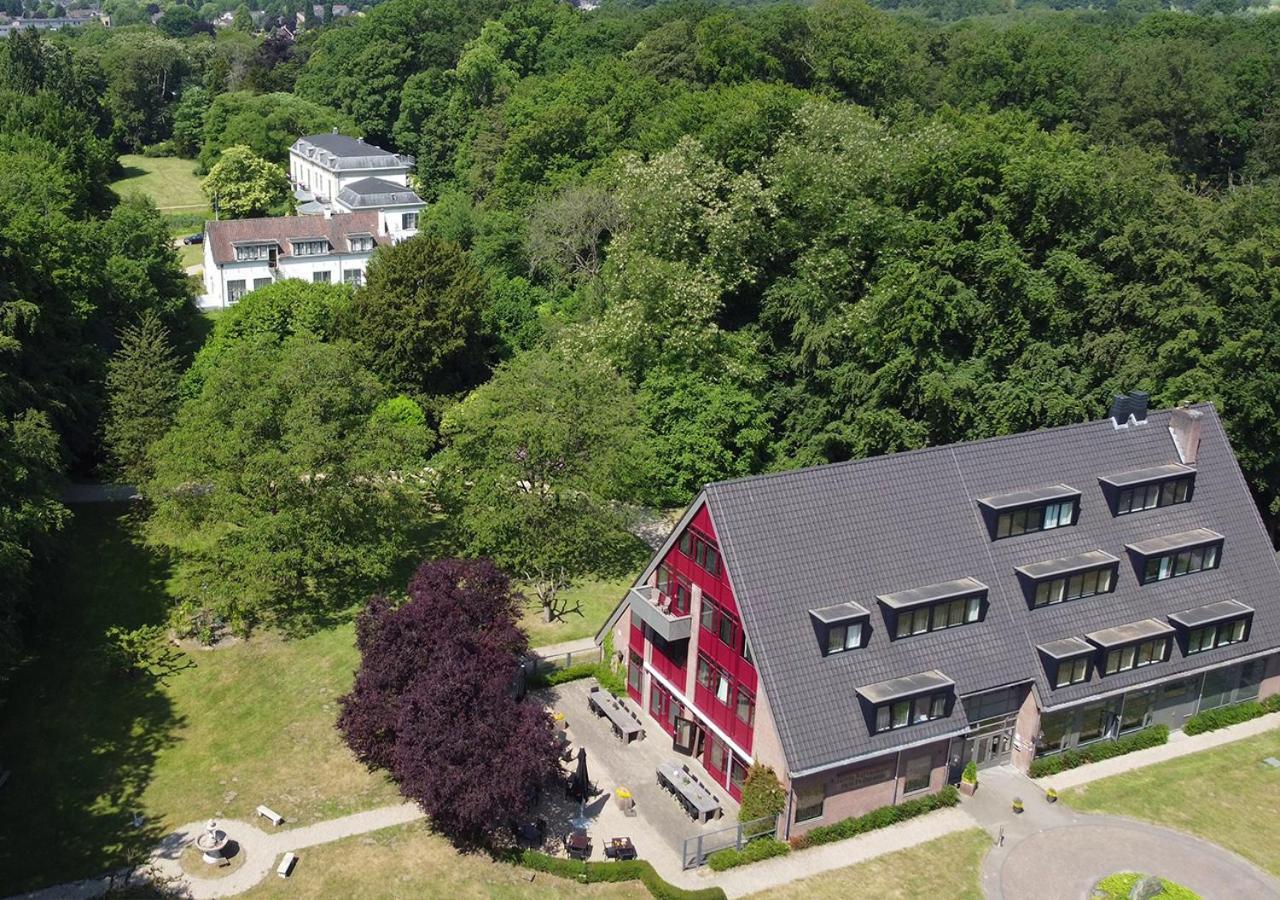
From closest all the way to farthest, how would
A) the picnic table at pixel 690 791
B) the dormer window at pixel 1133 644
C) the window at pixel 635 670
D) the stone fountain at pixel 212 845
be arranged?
the stone fountain at pixel 212 845 → the picnic table at pixel 690 791 → the dormer window at pixel 1133 644 → the window at pixel 635 670

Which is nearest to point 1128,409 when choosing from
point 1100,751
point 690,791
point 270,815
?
point 1100,751

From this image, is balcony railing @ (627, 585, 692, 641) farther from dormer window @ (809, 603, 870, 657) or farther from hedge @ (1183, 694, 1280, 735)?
hedge @ (1183, 694, 1280, 735)

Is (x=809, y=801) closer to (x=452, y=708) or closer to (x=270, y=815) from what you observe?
(x=452, y=708)

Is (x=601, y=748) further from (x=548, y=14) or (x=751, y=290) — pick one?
(x=548, y=14)

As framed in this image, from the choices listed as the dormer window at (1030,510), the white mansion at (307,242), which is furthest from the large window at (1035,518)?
the white mansion at (307,242)

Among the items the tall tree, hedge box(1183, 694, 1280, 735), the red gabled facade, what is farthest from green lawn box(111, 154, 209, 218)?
hedge box(1183, 694, 1280, 735)

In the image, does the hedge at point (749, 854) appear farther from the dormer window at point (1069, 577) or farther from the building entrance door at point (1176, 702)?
the building entrance door at point (1176, 702)
